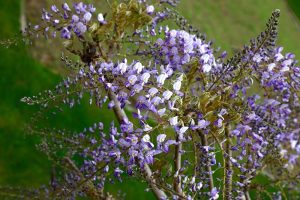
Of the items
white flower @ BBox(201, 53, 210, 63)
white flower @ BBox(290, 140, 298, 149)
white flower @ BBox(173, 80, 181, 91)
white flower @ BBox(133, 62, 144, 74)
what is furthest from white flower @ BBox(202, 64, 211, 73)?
white flower @ BBox(290, 140, 298, 149)

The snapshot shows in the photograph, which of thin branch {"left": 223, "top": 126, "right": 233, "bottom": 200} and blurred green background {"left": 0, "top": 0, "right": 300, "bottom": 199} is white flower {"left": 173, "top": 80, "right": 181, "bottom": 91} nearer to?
thin branch {"left": 223, "top": 126, "right": 233, "bottom": 200}

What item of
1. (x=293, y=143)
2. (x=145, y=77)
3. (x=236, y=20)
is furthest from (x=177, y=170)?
(x=236, y=20)

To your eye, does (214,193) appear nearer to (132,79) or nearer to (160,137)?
(160,137)

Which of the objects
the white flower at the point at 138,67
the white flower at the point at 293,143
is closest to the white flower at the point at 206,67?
the white flower at the point at 138,67

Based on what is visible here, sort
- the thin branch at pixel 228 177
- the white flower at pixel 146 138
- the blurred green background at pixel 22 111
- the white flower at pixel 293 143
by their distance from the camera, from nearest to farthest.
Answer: the white flower at pixel 146 138
the thin branch at pixel 228 177
the white flower at pixel 293 143
the blurred green background at pixel 22 111

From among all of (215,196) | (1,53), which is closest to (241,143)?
(215,196)

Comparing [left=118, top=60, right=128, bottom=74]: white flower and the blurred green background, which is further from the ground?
the blurred green background

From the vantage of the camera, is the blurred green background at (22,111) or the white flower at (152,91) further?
the blurred green background at (22,111)

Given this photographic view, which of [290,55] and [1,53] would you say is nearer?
[290,55]

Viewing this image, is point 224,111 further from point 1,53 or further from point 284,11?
point 284,11

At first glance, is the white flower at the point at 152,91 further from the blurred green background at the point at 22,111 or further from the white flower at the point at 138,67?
the blurred green background at the point at 22,111

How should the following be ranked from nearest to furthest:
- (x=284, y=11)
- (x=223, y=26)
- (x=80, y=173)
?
(x=80, y=173) → (x=223, y=26) → (x=284, y=11)
